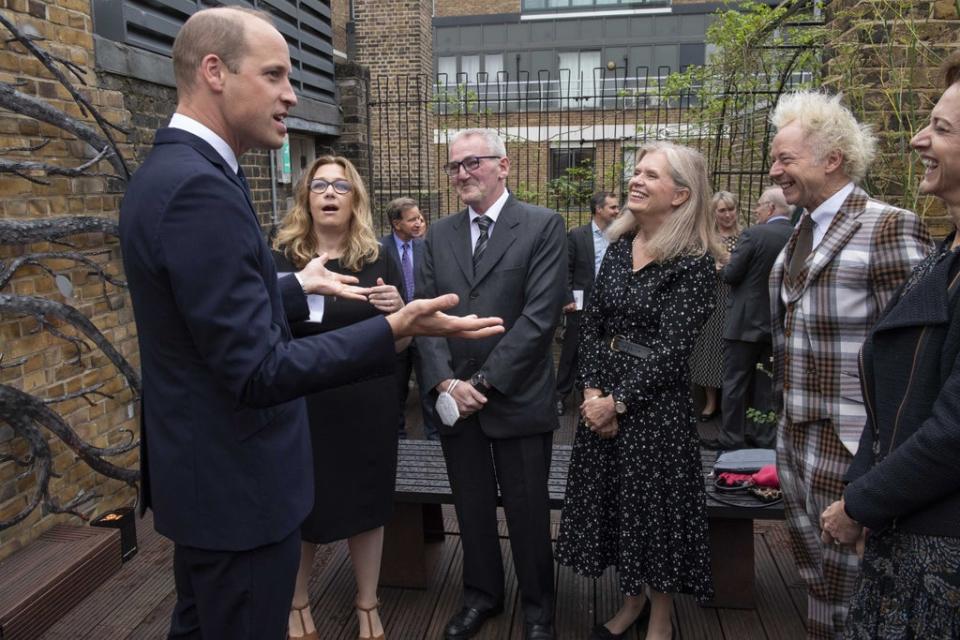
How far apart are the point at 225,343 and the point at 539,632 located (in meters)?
2.19

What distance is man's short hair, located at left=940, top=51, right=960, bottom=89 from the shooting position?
195 cm

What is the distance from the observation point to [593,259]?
22.8ft

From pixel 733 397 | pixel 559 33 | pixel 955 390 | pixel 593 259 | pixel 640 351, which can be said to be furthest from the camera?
pixel 559 33

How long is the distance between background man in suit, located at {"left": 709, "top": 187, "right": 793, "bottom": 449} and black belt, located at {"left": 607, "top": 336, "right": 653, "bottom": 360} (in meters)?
2.72

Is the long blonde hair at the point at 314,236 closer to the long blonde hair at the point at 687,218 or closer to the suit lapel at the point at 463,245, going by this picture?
the suit lapel at the point at 463,245

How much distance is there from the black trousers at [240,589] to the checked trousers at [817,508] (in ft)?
5.77

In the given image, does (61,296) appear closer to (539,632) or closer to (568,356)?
(539,632)

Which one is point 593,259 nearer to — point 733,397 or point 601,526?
point 733,397

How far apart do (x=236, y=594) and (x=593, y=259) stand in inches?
216

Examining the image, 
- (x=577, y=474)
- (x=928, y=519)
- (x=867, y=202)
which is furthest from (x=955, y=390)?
(x=577, y=474)

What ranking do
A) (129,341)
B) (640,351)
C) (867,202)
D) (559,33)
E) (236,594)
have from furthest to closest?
(559,33) → (129,341) → (640,351) → (867,202) → (236,594)

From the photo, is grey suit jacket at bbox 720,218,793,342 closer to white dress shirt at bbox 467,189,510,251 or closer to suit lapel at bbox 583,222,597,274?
suit lapel at bbox 583,222,597,274

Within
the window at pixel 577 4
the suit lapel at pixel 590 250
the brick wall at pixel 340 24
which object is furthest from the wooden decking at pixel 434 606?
the window at pixel 577 4

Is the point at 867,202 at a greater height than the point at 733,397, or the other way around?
the point at 867,202
